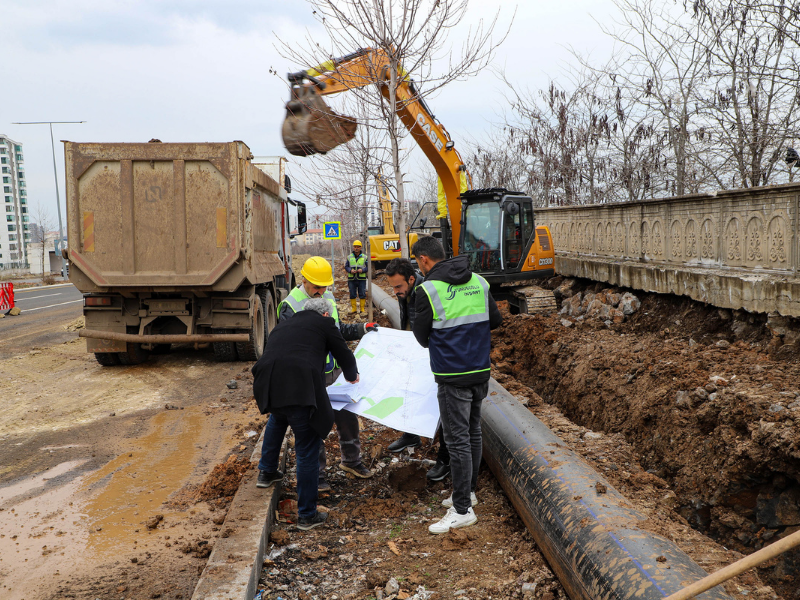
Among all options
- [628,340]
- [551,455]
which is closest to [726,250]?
[628,340]

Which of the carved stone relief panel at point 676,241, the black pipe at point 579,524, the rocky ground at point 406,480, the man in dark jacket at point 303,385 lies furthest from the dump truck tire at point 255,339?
the carved stone relief panel at point 676,241

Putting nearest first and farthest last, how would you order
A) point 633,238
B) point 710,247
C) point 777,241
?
point 777,241
point 710,247
point 633,238

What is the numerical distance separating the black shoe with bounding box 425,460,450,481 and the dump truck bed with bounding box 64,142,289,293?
15.4ft

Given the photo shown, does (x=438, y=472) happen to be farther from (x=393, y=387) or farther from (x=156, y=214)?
(x=156, y=214)

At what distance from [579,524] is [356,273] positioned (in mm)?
10962

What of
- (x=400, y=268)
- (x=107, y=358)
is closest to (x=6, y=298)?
(x=107, y=358)

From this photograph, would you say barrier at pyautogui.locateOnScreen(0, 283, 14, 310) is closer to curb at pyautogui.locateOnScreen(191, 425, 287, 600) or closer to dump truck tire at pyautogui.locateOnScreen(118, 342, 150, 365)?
dump truck tire at pyautogui.locateOnScreen(118, 342, 150, 365)

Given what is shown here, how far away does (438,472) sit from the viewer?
4.67 meters

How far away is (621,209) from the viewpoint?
36.0 ft

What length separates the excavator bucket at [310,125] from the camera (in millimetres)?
9773

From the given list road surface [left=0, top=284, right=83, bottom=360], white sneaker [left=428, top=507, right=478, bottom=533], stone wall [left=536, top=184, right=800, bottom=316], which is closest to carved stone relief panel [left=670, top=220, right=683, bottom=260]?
stone wall [left=536, top=184, right=800, bottom=316]

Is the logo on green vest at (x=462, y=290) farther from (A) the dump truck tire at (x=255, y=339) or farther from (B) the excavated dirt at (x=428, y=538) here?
(A) the dump truck tire at (x=255, y=339)

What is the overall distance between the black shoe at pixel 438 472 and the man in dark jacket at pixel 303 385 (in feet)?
3.01

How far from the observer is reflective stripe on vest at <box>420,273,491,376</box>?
3.81 metres
